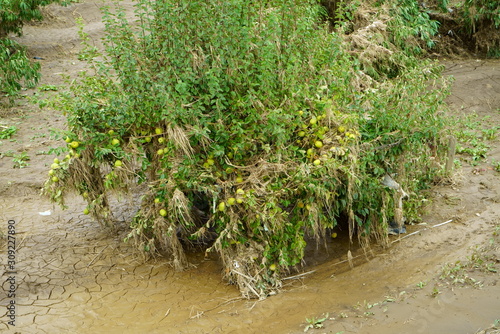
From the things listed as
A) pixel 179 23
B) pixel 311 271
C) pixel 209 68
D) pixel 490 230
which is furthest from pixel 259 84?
pixel 490 230

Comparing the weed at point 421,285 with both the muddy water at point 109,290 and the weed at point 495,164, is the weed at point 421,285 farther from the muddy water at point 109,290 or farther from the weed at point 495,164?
the weed at point 495,164

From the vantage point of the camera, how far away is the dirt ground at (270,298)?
4.35m

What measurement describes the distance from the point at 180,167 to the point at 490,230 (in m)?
3.24

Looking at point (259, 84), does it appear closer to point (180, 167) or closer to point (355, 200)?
point (180, 167)

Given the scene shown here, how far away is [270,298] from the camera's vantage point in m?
4.66

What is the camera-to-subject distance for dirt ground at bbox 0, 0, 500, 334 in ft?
14.3

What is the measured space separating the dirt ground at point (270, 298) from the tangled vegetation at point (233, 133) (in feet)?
0.92

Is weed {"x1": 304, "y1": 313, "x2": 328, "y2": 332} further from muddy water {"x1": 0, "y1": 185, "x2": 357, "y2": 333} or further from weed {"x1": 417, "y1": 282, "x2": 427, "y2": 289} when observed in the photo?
weed {"x1": 417, "y1": 282, "x2": 427, "y2": 289}

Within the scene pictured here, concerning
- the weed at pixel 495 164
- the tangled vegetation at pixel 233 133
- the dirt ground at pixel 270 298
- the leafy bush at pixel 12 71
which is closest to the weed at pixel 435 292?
the dirt ground at pixel 270 298

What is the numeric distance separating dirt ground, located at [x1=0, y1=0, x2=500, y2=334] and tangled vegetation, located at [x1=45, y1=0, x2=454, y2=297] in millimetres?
281

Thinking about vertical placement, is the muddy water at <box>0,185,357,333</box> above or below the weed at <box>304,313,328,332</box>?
above

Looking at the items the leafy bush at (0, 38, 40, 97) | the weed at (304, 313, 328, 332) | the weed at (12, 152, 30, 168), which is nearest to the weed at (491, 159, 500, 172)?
the weed at (304, 313, 328, 332)

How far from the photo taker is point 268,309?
452cm

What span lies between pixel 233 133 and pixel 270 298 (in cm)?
144
